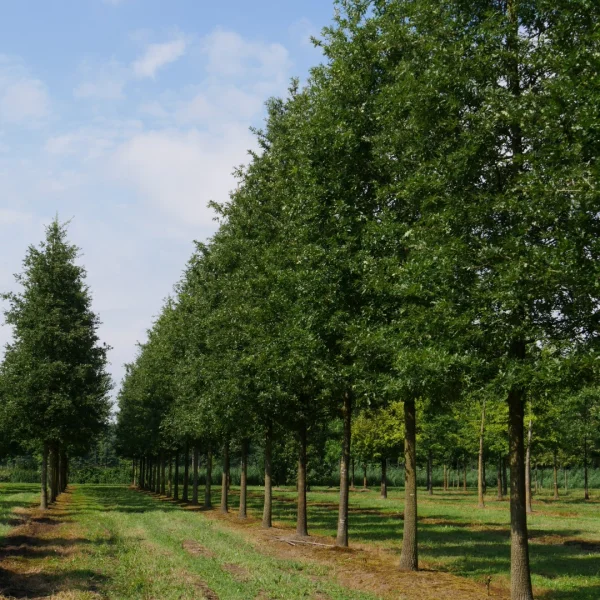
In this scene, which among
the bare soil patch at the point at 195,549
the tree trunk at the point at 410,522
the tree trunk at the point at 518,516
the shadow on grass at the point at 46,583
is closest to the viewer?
the tree trunk at the point at 518,516

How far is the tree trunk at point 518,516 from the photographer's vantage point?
12766 mm

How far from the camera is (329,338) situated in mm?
19422

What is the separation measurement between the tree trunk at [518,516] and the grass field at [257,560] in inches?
72.3

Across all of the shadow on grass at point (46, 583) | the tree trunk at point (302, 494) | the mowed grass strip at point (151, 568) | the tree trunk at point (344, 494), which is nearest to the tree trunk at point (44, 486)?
the mowed grass strip at point (151, 568)

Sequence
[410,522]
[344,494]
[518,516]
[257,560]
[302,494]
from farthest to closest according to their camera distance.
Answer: [302,494]
[344,494]
[257,560]
[410,522]
[518,516]

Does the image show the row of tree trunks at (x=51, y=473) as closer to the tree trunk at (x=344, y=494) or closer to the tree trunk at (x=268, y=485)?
the tree trunk at (x=268, y=485)

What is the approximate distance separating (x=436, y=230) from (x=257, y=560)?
10442mm

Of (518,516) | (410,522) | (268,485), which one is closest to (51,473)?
(268,485)

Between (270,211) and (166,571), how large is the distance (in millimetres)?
15385

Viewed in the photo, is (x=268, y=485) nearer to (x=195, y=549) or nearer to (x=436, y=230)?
(x=195, y=549)

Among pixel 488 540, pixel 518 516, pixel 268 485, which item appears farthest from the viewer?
pixel 268 485

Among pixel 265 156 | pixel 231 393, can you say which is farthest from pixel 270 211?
pixel 231 393

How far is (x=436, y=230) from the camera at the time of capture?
1323cm

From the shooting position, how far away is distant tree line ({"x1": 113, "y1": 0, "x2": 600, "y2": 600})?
11.1 meters
